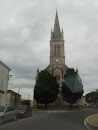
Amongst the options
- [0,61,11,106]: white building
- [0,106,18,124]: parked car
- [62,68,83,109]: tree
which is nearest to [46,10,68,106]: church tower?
[62,68,83,109]: tree

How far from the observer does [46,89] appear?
3906 centimetres

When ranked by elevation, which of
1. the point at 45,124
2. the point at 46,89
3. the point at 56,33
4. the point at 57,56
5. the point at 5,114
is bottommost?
the point at 45,124

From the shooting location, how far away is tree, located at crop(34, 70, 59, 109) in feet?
129

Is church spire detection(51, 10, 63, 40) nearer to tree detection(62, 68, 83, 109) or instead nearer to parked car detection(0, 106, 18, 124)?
tree detection(62, 68, 83, 109)

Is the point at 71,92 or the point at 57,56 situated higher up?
the point at 57,56

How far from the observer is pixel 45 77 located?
40.8 metres

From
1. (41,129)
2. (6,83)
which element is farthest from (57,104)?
(41,129)

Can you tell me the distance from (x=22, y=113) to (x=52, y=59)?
40535mm

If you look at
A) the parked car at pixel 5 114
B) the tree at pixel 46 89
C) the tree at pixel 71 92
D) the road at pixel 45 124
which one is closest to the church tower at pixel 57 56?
the tree at pixel 71 92

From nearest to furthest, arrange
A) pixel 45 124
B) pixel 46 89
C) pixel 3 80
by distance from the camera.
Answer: pixel 45 124
pixel 3 80
pixel 46 89

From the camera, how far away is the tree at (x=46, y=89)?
39.3 metres

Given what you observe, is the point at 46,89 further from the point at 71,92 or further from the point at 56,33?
the point at 56,33

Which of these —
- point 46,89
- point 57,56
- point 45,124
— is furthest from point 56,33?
point 45,124

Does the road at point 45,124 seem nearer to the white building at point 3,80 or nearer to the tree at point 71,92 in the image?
the white building at point 3,80
